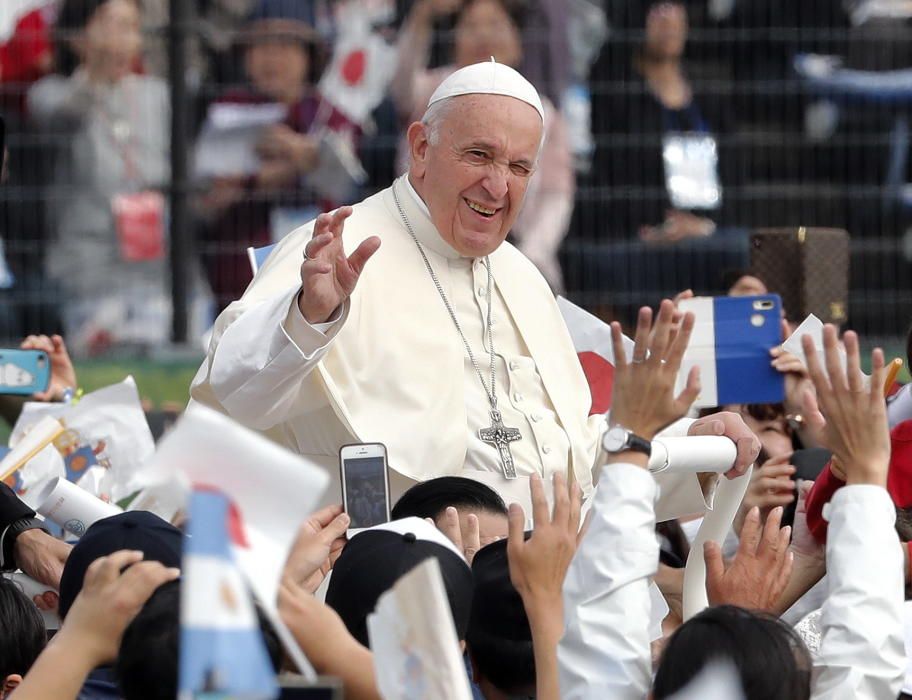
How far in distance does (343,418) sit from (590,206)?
375 cm

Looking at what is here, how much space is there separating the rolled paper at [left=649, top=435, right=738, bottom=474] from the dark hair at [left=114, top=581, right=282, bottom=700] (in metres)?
1.35

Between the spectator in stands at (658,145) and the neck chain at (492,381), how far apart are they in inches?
119

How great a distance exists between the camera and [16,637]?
3.86 m

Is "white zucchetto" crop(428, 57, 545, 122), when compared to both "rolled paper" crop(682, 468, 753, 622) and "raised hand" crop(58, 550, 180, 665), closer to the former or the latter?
"rolled paper" crop(682, 468, 753, 622)

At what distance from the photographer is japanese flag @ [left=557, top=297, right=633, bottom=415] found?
6.34 m

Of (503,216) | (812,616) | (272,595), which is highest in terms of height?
(503,216)

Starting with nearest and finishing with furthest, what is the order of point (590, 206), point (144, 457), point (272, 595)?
point (272, 595) < point (144, 457) < point (590, 206)

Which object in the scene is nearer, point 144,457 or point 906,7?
point 144,457

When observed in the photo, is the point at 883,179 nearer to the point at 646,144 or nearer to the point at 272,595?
the point at 646,144

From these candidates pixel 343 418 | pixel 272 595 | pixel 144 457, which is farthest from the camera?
pixel 144 457

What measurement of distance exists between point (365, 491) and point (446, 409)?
2.63ft

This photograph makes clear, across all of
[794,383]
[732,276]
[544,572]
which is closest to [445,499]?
[544,572]

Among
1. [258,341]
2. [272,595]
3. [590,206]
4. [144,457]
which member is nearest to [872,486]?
[272,595]

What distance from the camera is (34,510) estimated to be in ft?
17.0
